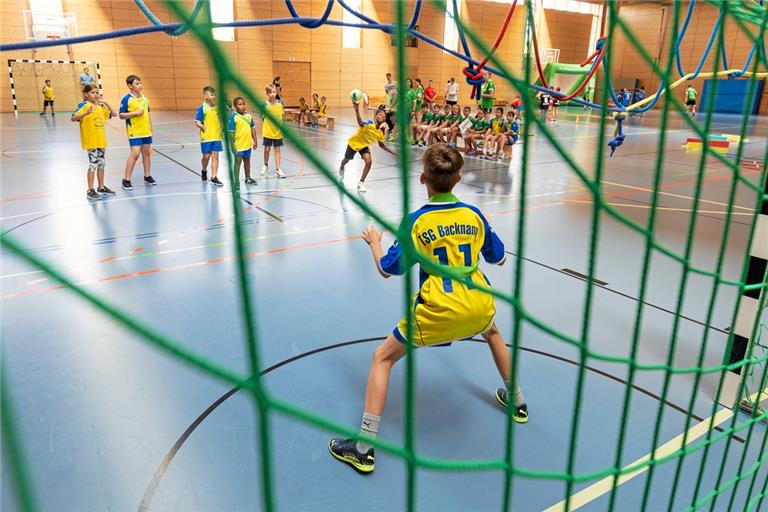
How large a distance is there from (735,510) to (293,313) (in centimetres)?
289

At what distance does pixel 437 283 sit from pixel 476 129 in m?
10.4

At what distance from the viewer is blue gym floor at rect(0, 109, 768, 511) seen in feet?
7.84

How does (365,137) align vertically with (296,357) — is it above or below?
above

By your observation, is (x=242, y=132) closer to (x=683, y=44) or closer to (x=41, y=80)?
(x=41, y=80)

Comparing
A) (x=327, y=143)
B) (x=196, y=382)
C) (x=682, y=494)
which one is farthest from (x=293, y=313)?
(x=327, y=143)

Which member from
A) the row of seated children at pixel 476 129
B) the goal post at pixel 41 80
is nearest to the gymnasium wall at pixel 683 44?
the row of seated children at pixel 476 129

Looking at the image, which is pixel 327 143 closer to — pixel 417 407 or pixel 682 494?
pixel 417 407

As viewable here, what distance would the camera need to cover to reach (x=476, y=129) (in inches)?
478

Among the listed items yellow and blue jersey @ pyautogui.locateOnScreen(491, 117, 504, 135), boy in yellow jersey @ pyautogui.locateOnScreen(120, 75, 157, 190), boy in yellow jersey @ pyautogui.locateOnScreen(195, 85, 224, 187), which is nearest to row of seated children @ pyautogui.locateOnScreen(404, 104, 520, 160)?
yellow and blue jersey @ pyautogui.locateOnScreen(491, 117, 504, 135)

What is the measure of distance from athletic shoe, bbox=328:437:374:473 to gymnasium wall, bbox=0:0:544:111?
16.0m

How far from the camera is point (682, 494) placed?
7.78 ft

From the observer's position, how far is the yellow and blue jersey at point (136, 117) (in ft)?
24.7

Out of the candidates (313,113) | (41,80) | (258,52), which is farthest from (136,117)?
(258,52)

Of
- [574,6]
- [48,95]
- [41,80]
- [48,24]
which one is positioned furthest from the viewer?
[574,6]
